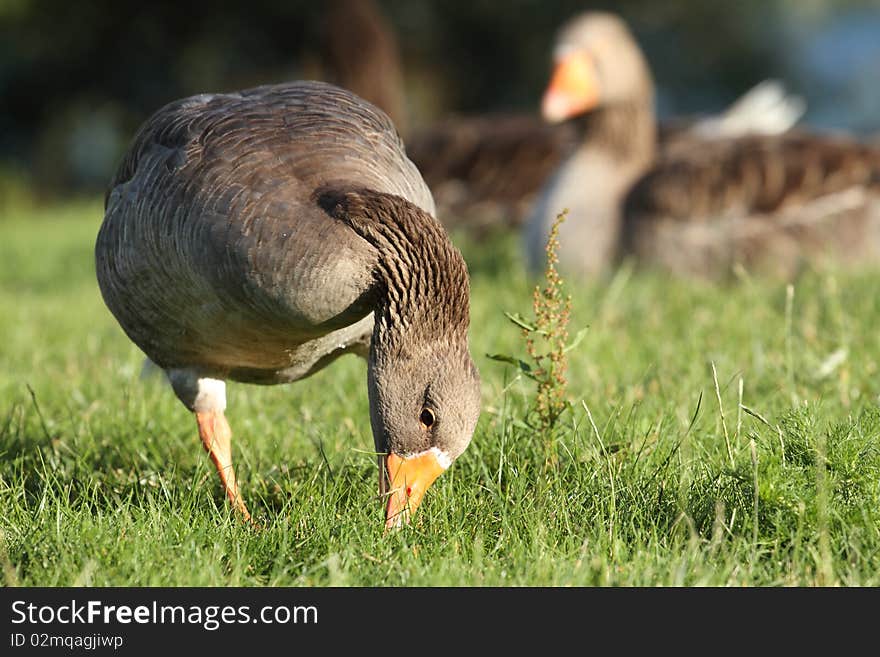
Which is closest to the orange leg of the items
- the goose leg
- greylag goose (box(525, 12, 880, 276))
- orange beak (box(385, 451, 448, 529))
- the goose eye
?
the goose leg

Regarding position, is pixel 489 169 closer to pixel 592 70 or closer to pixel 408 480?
pixel 592 70

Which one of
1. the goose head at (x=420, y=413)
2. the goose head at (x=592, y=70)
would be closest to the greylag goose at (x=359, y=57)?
the goose head at (x=592, y=70)

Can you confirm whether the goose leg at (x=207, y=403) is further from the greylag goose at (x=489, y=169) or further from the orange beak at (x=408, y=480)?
the greylag goose at (x=489, y=169)

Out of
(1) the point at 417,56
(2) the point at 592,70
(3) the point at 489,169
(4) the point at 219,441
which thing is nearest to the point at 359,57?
(3) the point at 489,169

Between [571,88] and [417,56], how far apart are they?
46.3 feet

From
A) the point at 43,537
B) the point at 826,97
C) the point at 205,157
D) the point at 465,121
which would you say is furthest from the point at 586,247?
the point at 826,97

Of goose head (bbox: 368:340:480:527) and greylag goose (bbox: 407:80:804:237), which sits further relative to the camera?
greylag goose (bbox: 407:80:804:237)

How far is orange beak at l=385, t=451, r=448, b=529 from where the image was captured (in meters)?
3.44

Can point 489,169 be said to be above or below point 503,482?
above

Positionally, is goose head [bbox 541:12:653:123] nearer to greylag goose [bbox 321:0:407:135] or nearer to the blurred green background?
greylag goose [bbox 321:0:407:135]

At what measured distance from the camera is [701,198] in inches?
350

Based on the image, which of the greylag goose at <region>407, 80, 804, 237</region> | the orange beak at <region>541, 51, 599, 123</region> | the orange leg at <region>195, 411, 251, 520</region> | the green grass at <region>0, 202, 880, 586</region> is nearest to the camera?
the green grass at <region>0, 202, 880, 586</region>

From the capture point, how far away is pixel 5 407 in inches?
212
